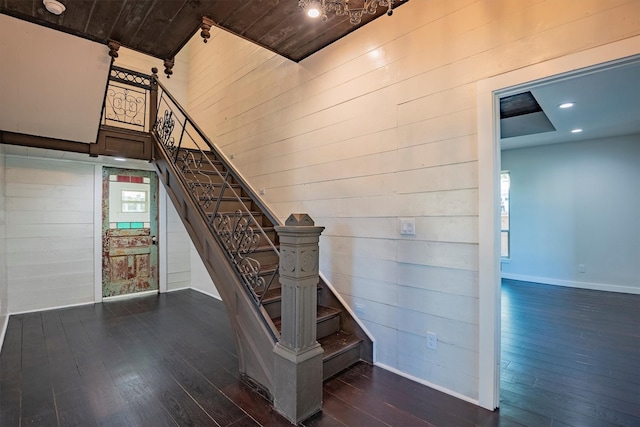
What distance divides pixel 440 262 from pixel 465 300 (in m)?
0.30

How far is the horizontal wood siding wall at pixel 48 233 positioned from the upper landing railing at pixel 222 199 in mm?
1330

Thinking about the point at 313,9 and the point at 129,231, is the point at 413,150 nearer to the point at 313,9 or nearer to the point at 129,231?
the point at 313,9

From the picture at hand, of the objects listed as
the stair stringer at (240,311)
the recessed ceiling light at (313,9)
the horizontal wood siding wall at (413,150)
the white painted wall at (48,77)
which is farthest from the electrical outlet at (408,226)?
the white painted wall at (48,77)

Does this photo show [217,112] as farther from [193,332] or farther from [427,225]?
[427,225]

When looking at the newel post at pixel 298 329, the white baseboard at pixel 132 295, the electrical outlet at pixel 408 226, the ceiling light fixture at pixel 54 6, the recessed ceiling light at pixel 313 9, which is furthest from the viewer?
the white baseboard at pixel 132 295

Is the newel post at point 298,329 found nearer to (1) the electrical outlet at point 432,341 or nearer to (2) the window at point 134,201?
(1) the electrical outlet at point 432,341

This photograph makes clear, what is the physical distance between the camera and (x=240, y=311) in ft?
8.04

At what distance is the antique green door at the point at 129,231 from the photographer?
16.1 feet

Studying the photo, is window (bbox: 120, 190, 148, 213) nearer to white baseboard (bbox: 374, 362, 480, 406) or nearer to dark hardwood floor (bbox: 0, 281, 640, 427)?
dark hardwood floor (bbox: 0, 281, 640, 427)

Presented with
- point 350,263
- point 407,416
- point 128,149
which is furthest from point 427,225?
point 128,149

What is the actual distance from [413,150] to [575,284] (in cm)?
512

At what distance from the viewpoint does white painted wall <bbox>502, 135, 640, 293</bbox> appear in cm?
491

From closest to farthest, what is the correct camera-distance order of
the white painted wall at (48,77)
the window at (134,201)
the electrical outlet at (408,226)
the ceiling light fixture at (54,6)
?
the ceiling light fixture at (54,6) → the white painted wall at (48,77) → the electrical outlet at (408,226) → the window at (134,201)

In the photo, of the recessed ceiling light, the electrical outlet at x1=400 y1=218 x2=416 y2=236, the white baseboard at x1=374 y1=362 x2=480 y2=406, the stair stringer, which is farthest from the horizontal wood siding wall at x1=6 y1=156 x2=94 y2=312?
the electrical outlet at x1=400 y1=218 x2=416 y2=236
